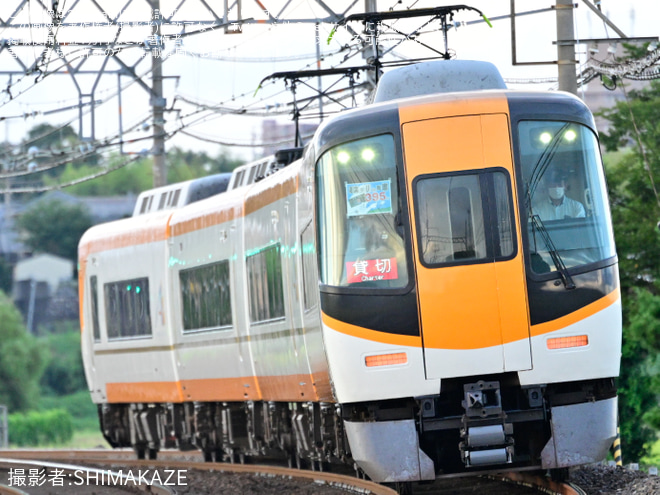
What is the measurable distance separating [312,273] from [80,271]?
10.5m

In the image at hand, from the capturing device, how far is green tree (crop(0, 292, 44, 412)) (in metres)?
61.1

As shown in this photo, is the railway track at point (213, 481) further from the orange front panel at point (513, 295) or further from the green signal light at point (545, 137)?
the green signal light at point (545, 137)

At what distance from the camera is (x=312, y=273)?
1134 centimetres

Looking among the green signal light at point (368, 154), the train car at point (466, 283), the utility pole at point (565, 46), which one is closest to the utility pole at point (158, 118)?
the utility pole at point (565, 46)

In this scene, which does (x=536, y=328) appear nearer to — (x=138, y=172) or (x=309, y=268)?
(x=309, y=268)

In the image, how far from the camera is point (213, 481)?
15.5 metres

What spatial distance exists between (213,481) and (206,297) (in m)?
2.26

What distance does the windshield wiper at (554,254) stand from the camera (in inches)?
397

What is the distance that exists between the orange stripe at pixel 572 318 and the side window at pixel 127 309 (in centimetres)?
942

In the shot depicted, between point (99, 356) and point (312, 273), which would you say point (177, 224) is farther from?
point (312, 273)

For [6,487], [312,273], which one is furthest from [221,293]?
[312,273]

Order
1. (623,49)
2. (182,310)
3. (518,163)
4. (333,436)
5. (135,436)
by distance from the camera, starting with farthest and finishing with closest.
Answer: (623,49), (135,436), (182,310), (333,436), (518,163)

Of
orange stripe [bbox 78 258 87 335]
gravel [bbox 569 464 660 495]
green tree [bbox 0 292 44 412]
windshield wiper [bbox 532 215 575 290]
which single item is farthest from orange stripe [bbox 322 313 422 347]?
green tree [bbox 0 292 44 412]

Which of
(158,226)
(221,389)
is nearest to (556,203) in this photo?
(221,389)
